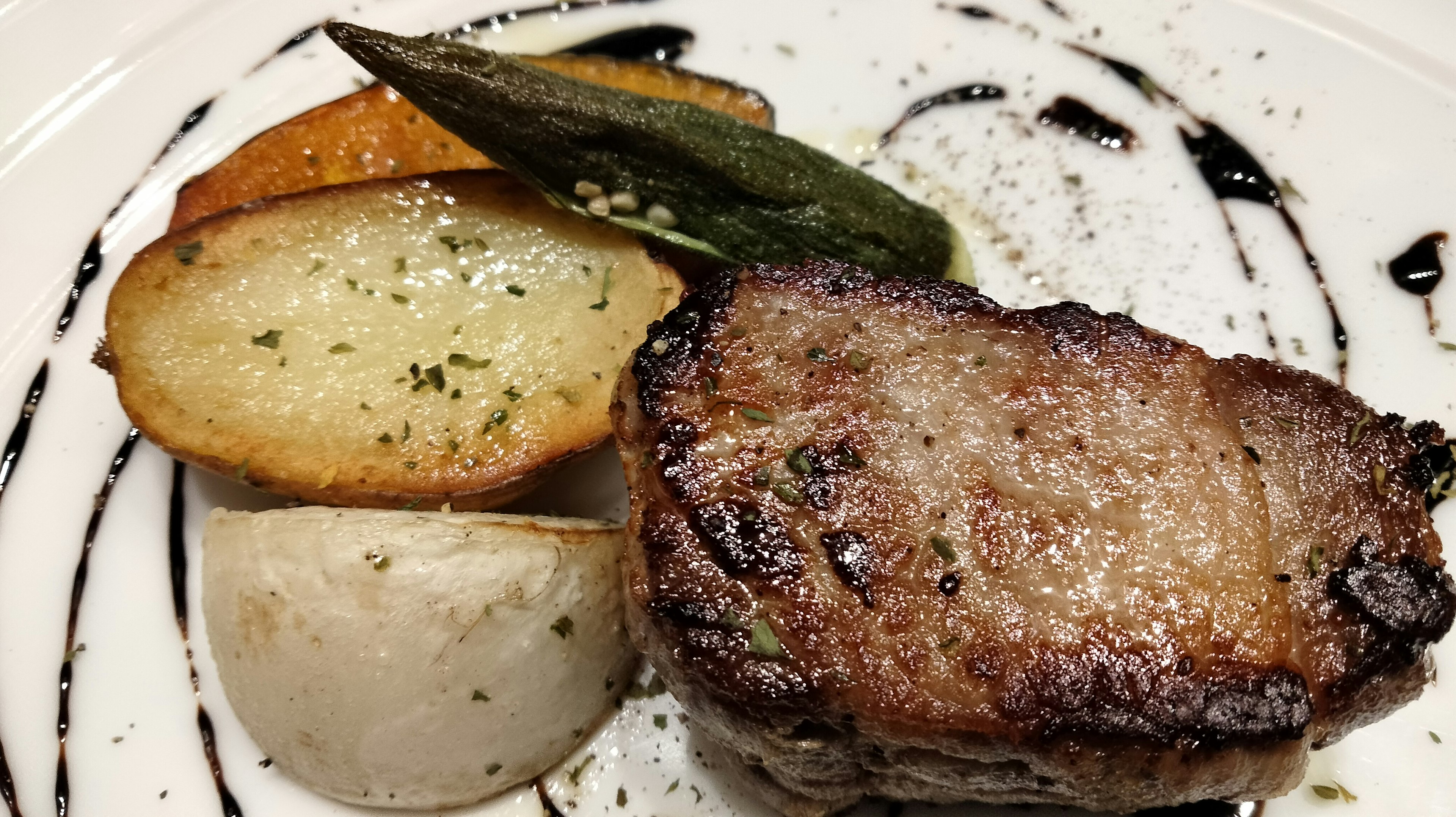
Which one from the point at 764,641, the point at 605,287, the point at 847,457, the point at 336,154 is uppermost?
the point at 336,154

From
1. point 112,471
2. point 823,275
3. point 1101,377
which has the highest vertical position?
point 823,275

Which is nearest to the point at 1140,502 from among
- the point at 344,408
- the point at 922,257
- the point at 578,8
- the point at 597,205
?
the point at 922,257

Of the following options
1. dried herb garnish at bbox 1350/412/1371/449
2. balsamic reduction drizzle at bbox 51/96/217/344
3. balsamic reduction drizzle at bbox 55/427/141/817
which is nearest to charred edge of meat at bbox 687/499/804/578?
dried herb garnish at bbox 1350/412/1371/449

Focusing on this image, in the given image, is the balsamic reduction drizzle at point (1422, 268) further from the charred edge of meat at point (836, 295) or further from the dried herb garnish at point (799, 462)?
the dried herb garnish at point (799, 462)

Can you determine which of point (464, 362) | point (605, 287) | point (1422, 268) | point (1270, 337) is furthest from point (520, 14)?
point (1422, 268)

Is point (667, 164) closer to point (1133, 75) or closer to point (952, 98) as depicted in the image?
point (952, 98)

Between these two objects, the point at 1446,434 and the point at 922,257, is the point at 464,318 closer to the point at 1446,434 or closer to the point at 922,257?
the point at 922,257
